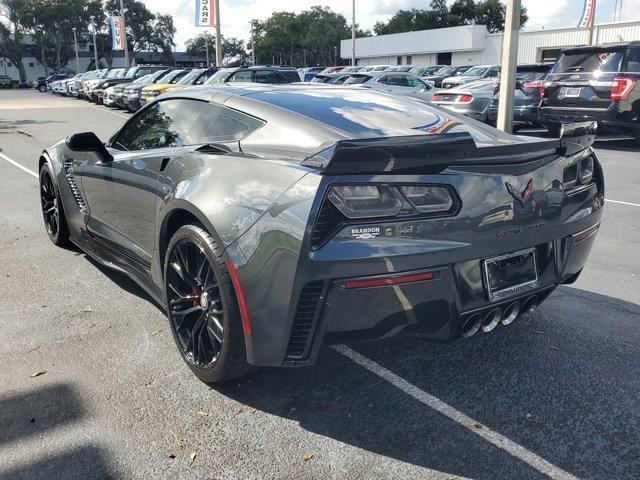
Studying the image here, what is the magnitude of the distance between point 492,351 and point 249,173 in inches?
69.4

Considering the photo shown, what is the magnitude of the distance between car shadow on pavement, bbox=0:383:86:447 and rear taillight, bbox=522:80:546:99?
12.0 m

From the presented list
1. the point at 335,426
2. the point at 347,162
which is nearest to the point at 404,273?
the point at 347,162

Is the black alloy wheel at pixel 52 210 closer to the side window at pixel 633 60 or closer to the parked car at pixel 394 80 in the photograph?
the side window at pixel 633 60

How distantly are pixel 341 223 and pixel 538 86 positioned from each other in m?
12.7

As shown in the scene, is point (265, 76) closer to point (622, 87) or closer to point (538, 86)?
point (538, 86)

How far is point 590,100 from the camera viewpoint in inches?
467

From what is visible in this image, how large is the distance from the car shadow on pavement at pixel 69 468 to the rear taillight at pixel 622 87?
38.2 ft

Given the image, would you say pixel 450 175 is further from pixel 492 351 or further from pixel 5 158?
pixel 5 158

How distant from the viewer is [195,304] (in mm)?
3131

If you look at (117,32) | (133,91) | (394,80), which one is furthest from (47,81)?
(394,80)

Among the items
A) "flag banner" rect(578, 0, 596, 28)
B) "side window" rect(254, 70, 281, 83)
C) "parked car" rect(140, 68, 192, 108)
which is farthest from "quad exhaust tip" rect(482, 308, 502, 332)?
"flag banner" rect(578, 0, 596, 28)

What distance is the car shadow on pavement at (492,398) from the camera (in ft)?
8.27

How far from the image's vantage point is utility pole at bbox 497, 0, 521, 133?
10.8 metres

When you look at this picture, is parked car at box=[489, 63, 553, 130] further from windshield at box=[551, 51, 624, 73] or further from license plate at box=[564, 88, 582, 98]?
license plate at box=[564, 88, 582, 98]
